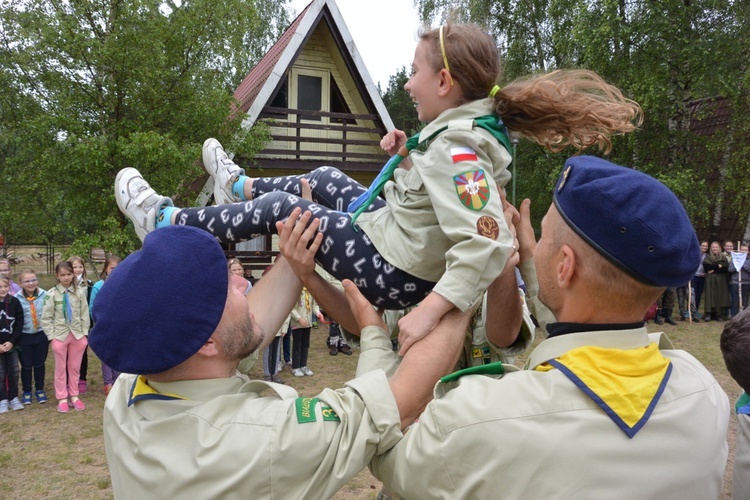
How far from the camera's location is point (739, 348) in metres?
2.24

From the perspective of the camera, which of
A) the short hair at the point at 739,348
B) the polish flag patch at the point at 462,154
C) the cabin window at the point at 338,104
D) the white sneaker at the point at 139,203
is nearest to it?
the polish flag patch at the point at 462,154

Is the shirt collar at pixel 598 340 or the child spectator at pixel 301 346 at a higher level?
the shirt collar at pixel 598 340

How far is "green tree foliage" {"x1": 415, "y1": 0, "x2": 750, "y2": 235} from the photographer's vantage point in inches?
587

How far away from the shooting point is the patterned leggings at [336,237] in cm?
224

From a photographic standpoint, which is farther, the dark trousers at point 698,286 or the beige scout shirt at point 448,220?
the dark trousers at point 698,286

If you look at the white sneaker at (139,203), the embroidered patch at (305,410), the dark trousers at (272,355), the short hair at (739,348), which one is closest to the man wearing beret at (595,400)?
the embroidered patch at (305,410)

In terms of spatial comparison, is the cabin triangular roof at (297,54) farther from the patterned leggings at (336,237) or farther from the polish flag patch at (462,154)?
the polish flag patch at (462,154)

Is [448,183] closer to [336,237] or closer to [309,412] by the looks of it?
[336,237]

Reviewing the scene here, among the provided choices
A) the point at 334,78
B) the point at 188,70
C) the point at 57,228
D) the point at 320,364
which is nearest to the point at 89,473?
the point at 320,364

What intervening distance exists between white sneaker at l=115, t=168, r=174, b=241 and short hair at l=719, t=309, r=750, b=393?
2.53m

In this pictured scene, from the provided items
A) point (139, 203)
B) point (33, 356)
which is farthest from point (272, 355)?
point (139, 203)

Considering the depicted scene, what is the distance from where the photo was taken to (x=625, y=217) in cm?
139

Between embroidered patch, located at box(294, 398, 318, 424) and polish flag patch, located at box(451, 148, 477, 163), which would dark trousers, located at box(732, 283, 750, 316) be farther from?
embroidered patch, located at box(294, 398, 318, 424)

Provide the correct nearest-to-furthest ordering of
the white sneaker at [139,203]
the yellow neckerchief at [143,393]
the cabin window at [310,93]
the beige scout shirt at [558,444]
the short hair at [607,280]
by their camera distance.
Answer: the beige scout shirt at [558,444]
the short hair at [607,280]
the yellow neckerchief at [143,393]
the white sneaker at [139,203]
the cabin window at [310,93]
